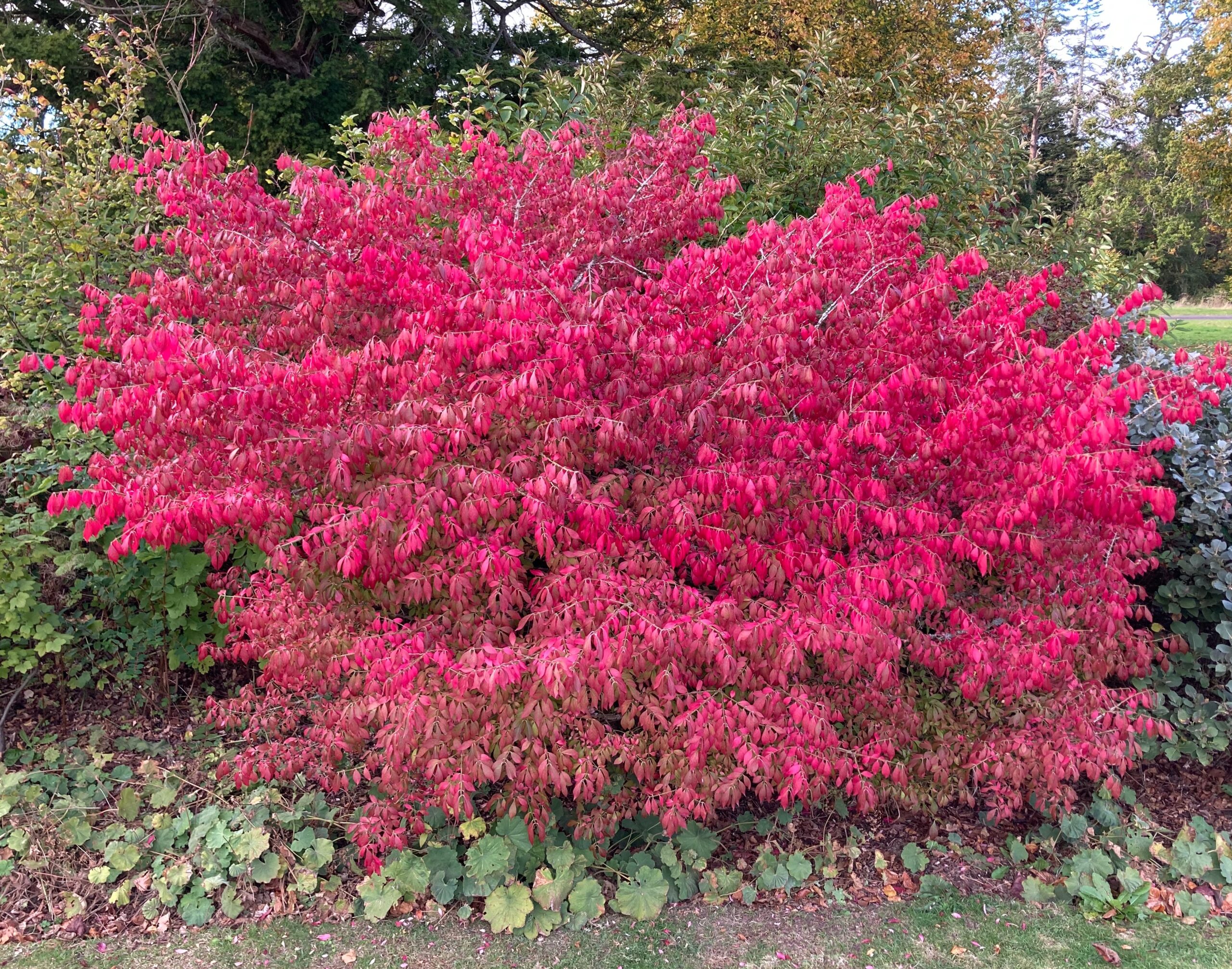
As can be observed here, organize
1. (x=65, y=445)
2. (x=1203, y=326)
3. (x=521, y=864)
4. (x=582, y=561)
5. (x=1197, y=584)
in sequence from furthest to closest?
(x=1203, y=326)
(x=65, y=445)
(x=1197, y=584)
(x=521, y=864)
(x=582, y=561)

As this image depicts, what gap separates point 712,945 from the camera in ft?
11.7

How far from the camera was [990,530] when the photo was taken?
11.5 feet

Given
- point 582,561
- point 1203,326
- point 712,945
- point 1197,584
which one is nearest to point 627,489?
point 582,561

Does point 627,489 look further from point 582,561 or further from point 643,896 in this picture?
point 643,896

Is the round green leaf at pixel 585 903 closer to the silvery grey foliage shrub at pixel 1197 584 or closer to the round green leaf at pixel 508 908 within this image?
the round green leaf at pixel 508 908

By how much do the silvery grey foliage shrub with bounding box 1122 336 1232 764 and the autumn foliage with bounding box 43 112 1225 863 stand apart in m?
0.85

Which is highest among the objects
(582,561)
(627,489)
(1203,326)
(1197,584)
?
(1203,326)

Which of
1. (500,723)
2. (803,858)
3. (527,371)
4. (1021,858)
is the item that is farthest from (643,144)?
(1021,858)

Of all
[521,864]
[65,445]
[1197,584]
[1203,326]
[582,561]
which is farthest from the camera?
[1203,326]

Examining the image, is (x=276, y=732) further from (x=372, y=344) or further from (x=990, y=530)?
(x=990, y=530)

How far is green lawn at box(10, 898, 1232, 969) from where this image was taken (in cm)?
345

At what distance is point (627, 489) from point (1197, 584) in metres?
3.45

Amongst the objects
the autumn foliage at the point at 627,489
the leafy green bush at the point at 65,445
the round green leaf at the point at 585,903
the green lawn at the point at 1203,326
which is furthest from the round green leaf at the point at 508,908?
the green lawn at the point at 1203,326

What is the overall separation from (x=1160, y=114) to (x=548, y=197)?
42860 mm
